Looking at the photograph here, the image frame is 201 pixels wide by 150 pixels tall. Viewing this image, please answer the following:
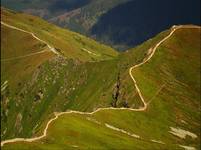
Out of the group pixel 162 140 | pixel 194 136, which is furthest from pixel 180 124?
pixel 162 140

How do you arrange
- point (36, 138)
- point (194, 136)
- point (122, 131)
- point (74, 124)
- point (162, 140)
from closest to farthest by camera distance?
point (36, 138)
point (74, 124)
point (122, 131)
point (162, 140)
point (194, 136)

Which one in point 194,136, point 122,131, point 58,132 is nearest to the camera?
point 58,132

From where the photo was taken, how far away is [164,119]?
188m

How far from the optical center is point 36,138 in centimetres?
10588

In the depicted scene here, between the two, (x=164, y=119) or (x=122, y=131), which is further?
(x=164, y=119)

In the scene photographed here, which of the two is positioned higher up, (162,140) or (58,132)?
(58,132)

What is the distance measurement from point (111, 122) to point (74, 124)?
2724cm

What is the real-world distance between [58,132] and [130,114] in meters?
57.8

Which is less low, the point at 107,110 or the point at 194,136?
the point at 107,110

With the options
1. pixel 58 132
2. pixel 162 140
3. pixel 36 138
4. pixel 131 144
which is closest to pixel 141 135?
pixel 162 140

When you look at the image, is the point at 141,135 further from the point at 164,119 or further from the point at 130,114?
the point at 164,119

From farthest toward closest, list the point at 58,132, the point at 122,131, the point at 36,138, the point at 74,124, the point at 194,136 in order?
the point at 194,136, the point at 122,131, the point at 74,124, the point at 58,132, the point at 36,138

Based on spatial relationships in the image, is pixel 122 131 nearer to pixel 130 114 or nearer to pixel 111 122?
pixel 111 122

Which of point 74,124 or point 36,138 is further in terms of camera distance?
point 74,124
